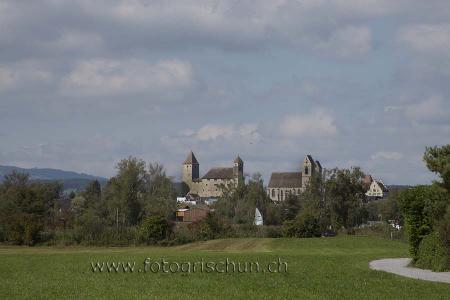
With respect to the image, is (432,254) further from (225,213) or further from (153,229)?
(225,213)

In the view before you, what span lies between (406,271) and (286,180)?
555 ft

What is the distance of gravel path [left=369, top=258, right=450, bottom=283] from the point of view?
78.7 feet

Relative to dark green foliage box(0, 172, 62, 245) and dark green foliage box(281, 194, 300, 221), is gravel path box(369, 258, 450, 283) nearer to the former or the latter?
dark green foliage box(0, 172, 62, 245)

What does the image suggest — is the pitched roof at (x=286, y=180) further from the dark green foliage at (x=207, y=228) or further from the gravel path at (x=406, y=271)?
the gravel path at (x=406, y=271)

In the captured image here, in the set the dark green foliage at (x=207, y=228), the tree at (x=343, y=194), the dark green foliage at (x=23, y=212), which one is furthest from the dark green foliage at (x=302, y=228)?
the dark green foliage at (x=23, y=212)

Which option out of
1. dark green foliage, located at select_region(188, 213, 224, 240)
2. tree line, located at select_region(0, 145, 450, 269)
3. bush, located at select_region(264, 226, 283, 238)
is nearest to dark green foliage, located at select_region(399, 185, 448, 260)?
tree line, located at select_region(0, 145, 450, 269)

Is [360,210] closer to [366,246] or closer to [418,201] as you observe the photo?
[366,246]

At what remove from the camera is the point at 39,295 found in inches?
723

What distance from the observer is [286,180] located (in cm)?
19562

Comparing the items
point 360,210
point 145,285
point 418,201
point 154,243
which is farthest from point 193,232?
point 145,285

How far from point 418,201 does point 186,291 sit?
15221mm

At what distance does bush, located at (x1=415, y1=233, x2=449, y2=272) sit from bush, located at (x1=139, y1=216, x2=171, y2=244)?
36278 millimetres

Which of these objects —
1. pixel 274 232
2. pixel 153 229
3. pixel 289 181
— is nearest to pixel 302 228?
pixel 274 232

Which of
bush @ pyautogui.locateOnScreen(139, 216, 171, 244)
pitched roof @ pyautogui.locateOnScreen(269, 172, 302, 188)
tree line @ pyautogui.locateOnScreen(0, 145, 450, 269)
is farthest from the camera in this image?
pitched roof @ pyautogui.locateOnScreen(269, 172, 302, 188)
